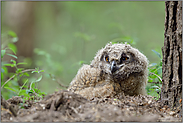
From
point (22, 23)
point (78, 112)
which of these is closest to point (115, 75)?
point (78, 112)

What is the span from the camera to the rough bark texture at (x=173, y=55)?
2633 millimetres

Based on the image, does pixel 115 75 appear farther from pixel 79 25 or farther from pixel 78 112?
pixel 79 25

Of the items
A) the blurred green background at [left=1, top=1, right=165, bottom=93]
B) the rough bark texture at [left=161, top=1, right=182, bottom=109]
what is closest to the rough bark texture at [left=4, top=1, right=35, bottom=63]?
the blurred green background at [left=1, top=1, right=165, bottom=93]

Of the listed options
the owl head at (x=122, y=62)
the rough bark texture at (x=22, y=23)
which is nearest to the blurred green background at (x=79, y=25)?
the rough bark texture at (x=22, y=23)

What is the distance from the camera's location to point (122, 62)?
388cm

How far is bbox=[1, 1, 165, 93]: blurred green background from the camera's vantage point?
10398 millimetres

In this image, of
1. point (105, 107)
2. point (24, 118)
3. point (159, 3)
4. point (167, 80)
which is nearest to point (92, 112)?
point (105, 107)

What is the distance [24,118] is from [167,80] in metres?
2.12

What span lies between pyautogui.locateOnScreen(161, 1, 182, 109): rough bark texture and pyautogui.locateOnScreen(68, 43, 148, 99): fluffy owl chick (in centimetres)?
110

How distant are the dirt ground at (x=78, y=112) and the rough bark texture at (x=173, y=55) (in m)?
0.20

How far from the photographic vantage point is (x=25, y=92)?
3727 mm

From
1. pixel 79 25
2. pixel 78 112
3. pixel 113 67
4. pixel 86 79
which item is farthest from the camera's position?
pixel 79 25

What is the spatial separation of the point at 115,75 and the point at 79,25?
758 cm

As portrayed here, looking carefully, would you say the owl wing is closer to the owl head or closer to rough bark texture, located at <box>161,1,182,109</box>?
the owl head
